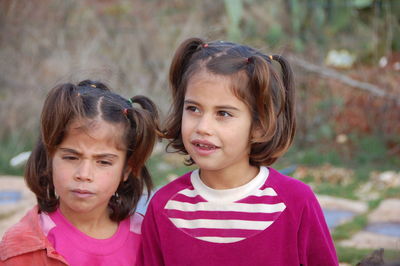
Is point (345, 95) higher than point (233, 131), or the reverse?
point (345, 95)

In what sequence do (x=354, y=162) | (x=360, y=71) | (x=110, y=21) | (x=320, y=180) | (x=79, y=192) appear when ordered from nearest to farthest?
(x=79, y=192) < (x=320, y=180) < (x=354, y=162) < (x=360, y=71) < (x=110, y=21)

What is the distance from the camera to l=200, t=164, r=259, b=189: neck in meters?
2.47

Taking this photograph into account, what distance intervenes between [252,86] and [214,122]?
192mm

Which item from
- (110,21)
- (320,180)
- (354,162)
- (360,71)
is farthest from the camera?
(110,21)

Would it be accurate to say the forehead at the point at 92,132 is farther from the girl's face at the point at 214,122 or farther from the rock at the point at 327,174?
the rock at the point at 327,174

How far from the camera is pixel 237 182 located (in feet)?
8.16

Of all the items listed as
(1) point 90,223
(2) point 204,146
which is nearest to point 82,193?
(1) point 90,223

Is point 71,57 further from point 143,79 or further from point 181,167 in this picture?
point 181,167

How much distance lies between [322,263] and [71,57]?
4801 mm

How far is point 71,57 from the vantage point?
6.68 m

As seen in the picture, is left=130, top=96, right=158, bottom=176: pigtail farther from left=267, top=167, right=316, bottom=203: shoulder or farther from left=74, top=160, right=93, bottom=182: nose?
left=267, top=167, right=316, bottom=203: shoulder

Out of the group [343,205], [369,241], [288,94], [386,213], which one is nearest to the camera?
[288,94]

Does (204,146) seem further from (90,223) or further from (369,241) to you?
(369,241)

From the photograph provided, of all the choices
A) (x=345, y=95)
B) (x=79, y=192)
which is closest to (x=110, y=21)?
(x=345, y=95)
